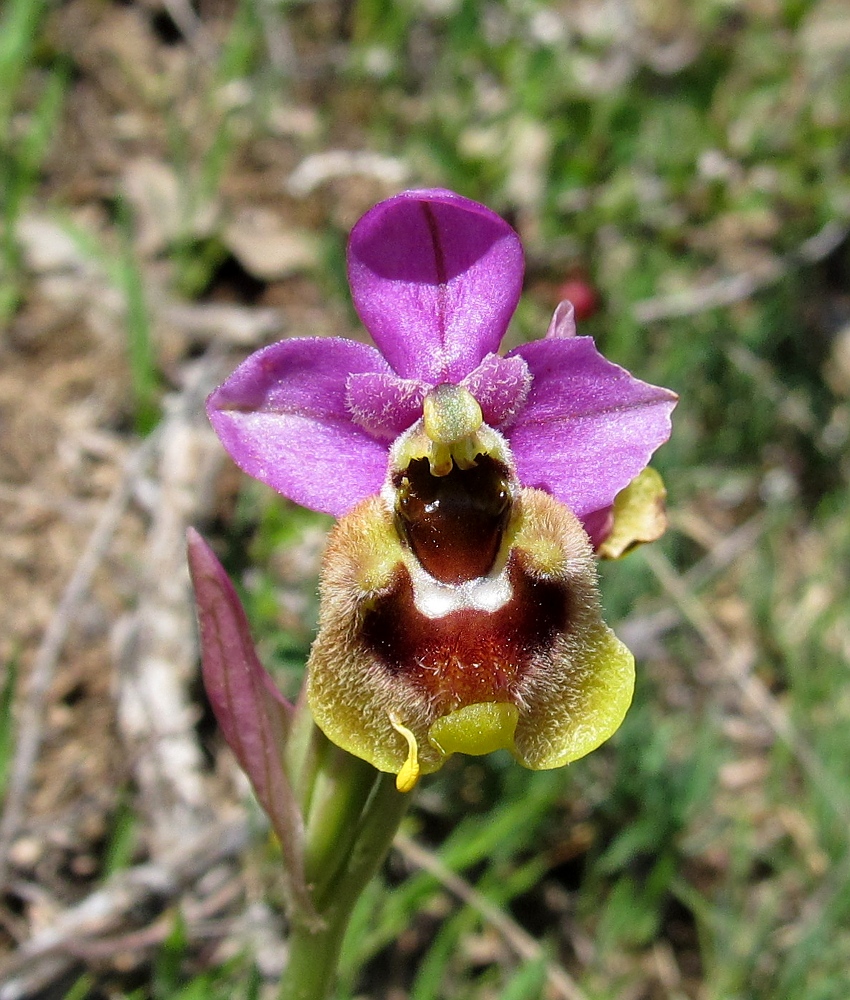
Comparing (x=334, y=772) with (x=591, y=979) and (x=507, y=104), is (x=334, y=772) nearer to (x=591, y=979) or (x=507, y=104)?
(x=591, y=979)

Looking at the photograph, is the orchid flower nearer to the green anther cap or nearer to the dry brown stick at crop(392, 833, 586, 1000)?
the green anther cap

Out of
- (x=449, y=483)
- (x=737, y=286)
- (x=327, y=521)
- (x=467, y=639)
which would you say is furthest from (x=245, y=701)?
(x=737, y=286)

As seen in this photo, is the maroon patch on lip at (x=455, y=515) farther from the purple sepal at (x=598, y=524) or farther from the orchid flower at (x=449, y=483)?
the purple sepal at (x=598, y=524)

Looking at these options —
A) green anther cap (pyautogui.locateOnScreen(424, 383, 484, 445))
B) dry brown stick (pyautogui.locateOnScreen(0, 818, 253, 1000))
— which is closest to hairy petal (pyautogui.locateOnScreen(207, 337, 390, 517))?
green anther cap (pyautogui.locateOnScreen(424, 383, 484, 445))

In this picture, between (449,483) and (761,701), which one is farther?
(761,701)

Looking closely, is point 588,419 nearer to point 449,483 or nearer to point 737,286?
point 449,483
